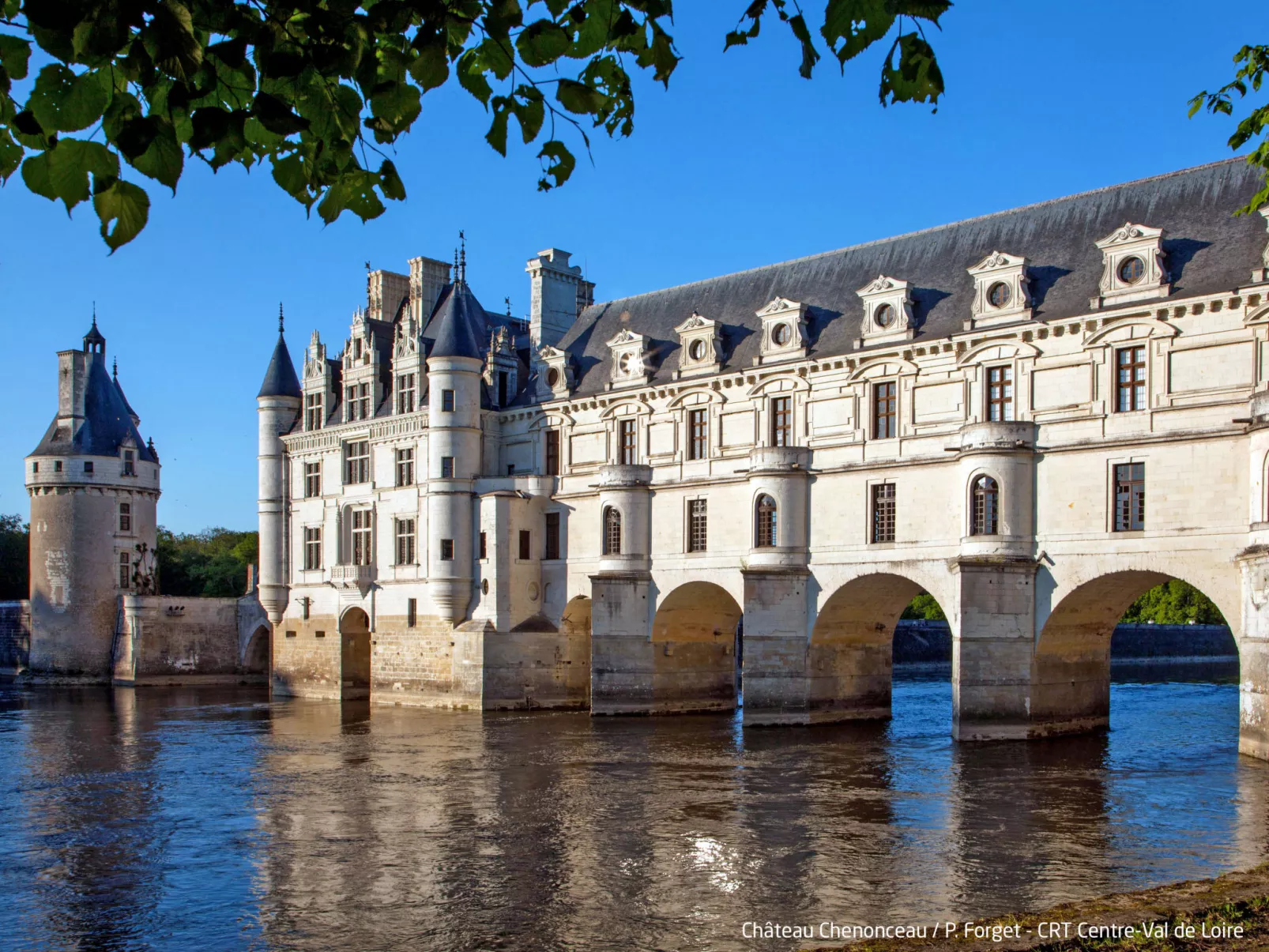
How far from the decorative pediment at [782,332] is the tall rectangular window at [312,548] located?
21.5 m

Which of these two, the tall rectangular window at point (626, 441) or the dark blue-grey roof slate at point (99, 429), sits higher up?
the dark blue-grey roof slate at point (99, 429)

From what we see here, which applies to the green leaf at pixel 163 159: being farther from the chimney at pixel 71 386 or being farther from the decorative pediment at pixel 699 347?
the chimney at pixel 71 386

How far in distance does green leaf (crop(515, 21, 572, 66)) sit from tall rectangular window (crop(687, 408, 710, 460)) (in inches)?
1264

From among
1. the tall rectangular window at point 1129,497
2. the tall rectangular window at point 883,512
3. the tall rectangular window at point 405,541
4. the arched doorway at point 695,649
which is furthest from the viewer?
the tall rectangular window at point 405,541

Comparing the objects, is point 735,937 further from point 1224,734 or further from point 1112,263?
point 1224,734

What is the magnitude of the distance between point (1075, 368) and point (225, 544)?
100594 millimetres

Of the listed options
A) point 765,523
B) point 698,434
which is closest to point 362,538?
point 698,434

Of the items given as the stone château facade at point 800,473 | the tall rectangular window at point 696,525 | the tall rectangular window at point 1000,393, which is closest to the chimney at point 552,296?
the stone château facade at point 800,473

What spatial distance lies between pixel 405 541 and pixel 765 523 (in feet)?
51.0

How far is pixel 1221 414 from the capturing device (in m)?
27.6

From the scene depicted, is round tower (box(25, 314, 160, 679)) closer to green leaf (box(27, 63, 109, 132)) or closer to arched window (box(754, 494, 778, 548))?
arched window (box(754, 494, 778, 548))

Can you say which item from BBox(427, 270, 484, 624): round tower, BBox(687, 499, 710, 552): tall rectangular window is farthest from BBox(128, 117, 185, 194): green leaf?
BBox(427, 270, 484, 624): round tower

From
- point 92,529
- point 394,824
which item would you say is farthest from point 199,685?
point 394,824

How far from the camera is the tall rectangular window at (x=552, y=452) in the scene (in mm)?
42938
